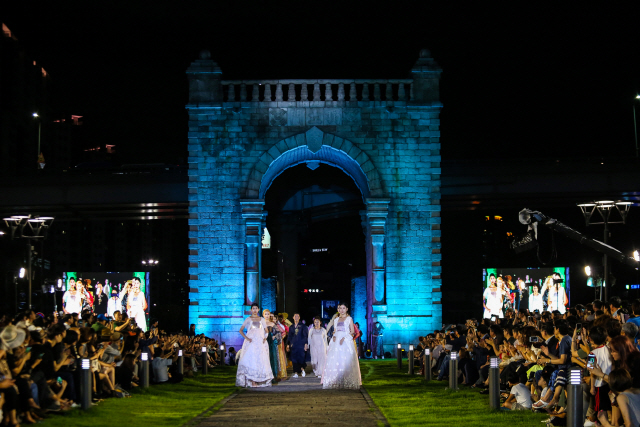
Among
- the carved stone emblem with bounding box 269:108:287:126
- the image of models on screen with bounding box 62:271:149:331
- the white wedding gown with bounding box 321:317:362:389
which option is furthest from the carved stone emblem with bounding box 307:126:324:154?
the white wedding gown with bounding box 321:317:362:389

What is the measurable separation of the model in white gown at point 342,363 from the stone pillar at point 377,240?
11088mm

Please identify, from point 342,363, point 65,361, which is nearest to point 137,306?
point 342,363

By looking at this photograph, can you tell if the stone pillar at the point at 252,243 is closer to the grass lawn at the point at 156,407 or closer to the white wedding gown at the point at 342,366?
the grass lawn at the point at 156,407

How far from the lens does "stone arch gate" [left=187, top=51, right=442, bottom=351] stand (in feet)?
97.7

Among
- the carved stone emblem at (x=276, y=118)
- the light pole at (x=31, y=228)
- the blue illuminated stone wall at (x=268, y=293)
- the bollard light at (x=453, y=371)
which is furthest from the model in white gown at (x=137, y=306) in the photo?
the bollard light at (x=453, y=371)

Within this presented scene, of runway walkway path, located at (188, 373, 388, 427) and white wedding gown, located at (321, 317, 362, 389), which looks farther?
white wedding gown, located at (321, 317, 362, 389)

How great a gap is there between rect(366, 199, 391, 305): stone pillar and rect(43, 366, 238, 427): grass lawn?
32.8 feet

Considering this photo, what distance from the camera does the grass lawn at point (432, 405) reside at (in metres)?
12.8

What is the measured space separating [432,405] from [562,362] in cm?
300

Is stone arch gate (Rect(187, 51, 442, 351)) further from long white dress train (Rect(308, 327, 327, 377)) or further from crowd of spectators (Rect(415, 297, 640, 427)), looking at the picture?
crowd of spectators (Rect(415, 297, 640, 427))

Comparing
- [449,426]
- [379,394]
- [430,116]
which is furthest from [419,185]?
[449,426]

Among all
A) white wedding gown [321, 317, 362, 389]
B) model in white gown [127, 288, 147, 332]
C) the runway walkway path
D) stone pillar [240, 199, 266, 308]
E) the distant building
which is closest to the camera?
the runway walkway path

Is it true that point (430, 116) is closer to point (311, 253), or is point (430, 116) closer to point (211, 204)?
point (211, 204)

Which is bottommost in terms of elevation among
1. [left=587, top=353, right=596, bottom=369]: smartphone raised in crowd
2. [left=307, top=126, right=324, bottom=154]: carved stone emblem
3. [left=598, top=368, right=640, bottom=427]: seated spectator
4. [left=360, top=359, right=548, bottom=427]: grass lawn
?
[left=360, top=359, right=548, bottom=427]: grass lawn
